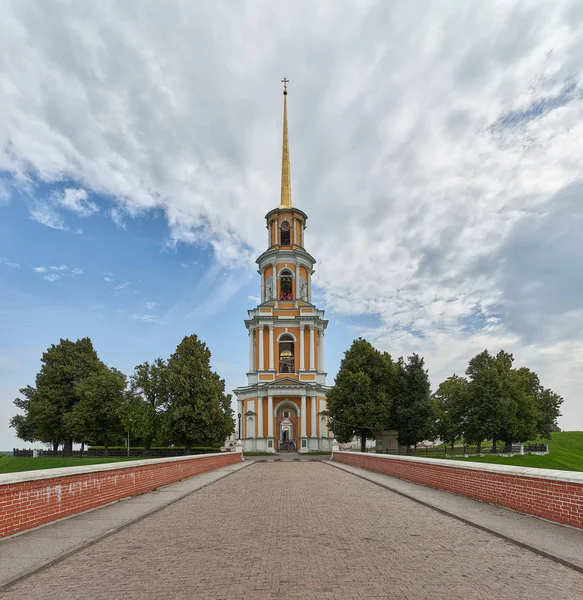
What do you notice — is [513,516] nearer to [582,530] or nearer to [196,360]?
[582,530]

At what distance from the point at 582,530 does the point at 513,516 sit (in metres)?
1.53

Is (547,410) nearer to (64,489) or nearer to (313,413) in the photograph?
(313,413)

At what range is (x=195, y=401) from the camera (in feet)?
120

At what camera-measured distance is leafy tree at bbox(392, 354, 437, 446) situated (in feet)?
128

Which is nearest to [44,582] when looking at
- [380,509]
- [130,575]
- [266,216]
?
[130,575]

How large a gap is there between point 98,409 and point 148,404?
5.94 metres

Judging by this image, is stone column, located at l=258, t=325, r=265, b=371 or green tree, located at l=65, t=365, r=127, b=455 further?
stone column, located at l=258, t=325, r=265, b=371

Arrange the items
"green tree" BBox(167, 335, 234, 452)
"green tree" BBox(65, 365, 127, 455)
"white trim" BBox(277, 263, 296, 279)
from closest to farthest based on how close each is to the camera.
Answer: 1. "green tree" BBox(167, 335, 234, 452)
2. "green tree" BBox(65, 365, 127, 455)
3. "white trim" BBox(277, 263, 296, 279)

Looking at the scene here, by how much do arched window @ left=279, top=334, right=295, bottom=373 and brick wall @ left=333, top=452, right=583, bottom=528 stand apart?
1421 inches

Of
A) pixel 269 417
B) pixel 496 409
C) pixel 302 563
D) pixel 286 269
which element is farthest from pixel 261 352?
pixel 302 563

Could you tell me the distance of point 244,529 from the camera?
7.75 m

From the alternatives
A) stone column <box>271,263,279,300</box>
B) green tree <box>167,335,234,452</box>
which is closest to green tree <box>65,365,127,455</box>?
green tree <box>167,335,234,452</box>

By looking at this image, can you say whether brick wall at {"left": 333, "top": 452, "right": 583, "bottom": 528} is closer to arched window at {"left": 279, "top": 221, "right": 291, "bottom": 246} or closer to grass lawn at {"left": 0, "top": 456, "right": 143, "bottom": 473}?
grass lawn at {"left": 0, "top": 456, "right": 143, "bottom": 473}

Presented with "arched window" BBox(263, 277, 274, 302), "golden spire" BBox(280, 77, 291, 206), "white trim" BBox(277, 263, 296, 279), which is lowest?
"arched window" BBox(263, 277, 274, 302)
